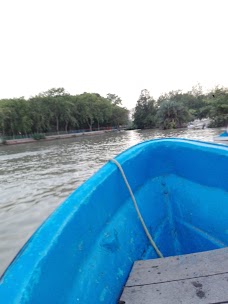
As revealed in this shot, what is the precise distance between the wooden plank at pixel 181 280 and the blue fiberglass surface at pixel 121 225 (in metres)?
0.10

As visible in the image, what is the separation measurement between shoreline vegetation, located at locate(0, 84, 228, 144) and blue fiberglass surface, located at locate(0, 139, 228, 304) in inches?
958

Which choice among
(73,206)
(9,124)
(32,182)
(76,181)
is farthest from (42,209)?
(9,124)

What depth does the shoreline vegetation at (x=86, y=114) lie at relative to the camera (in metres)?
31.5

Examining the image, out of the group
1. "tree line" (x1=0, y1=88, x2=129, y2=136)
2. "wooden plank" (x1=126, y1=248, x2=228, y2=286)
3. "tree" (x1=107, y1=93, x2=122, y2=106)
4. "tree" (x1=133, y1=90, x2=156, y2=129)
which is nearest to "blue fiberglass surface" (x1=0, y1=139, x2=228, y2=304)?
"wooden plank" (x1=126, y1=248, x2=228, y2=286)

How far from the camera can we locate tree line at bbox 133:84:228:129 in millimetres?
Result: 24377

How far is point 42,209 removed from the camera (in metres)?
4.29

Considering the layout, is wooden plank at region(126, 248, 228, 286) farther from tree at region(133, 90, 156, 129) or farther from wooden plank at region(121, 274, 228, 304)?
tree at region(133, 90, 156, 129)

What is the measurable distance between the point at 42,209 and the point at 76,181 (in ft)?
6.57

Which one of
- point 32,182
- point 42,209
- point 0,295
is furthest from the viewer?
point 32,182

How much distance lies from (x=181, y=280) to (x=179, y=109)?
34.4m

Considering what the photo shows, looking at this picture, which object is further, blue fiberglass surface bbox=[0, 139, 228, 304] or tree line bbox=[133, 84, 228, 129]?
tree line bbox=[133, 84, 228, 129]

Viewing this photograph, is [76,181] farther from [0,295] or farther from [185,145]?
[0,295]

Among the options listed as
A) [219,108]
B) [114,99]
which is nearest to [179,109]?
[219,108]

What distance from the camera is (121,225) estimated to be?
4.63 ft
